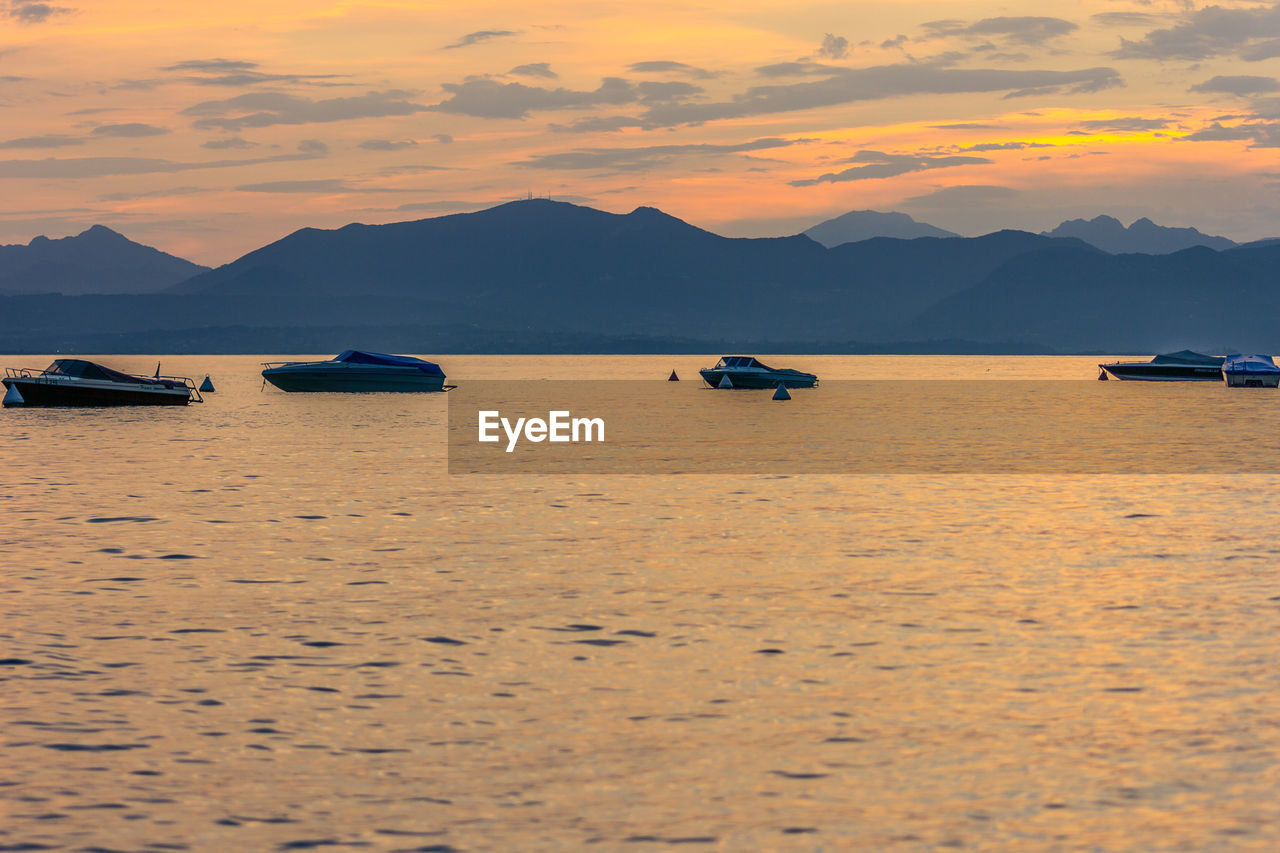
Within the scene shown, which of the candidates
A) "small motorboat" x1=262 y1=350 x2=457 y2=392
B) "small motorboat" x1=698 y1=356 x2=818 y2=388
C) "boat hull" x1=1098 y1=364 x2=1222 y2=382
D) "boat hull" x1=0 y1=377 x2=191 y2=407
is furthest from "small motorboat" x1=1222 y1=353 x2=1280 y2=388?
"boat hull" x1=0 y1=377 x2=191 y2=407

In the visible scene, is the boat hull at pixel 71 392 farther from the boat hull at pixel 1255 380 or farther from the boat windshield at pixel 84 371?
the boat hull at pixel 1255 380

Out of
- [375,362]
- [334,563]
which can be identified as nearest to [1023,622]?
[334,563]

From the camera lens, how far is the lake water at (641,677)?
428 inches

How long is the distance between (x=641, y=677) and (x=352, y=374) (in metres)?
99.4

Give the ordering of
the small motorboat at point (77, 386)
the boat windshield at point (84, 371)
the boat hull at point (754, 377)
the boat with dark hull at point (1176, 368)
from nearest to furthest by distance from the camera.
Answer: the small motorboat at point (77, 386) < the boat windshield at point (84, 371) < the boat hull at point (754, 377) < the boat with dark hull at point (1176, 368)

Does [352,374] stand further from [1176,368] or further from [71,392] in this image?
[1176,368]

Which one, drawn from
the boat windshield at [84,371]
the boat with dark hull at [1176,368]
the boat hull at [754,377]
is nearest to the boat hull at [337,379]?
the boat windshield at [84,371]

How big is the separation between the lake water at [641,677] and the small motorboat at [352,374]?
75787 millimetres

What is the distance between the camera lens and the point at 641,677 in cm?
1570

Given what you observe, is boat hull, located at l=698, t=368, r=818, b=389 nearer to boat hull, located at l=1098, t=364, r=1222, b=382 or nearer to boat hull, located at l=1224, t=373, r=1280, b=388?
boat hull, located at l=1098, t=364, r=1222, b=382

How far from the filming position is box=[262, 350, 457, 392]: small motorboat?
111 meters

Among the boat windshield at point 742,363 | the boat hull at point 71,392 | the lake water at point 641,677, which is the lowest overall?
the lake water at point 641,677

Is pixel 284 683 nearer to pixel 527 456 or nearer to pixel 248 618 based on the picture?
pixel 248 618

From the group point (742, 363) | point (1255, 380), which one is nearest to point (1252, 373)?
point (1255, 380)
